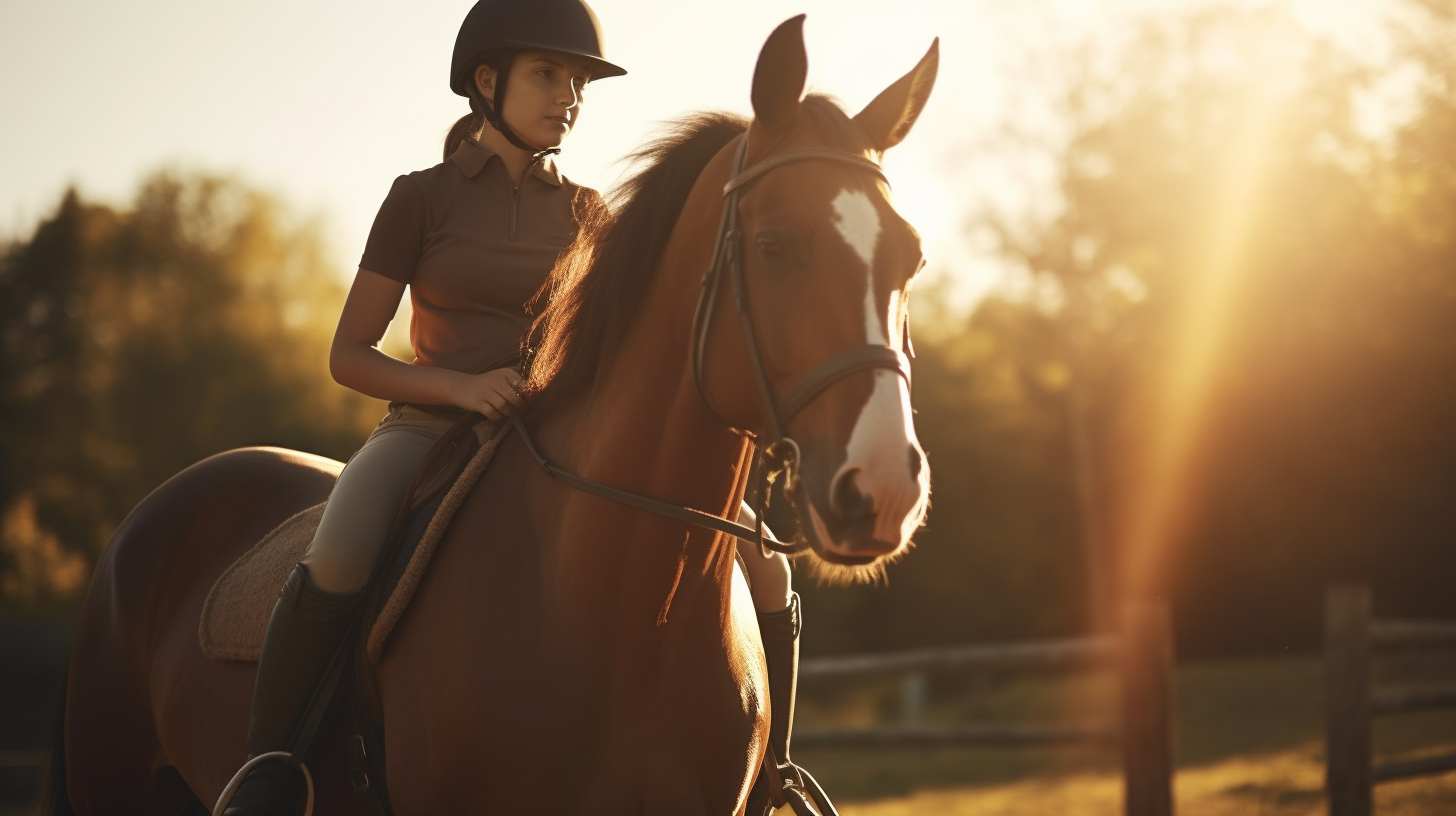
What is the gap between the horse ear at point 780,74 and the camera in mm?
2570

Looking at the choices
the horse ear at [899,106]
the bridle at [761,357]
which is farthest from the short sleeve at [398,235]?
the horse ear at [899,106]

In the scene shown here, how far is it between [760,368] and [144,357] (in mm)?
32553

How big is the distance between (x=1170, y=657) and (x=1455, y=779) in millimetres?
2561

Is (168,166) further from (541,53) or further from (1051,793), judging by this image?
(541,53)

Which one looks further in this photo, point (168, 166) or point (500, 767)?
point (168, 166)

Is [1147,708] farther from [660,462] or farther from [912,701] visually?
[912,701]

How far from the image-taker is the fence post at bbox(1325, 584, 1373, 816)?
7.27m

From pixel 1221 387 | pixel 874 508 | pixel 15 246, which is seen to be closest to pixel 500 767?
pixel 874 508

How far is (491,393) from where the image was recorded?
3.12 m

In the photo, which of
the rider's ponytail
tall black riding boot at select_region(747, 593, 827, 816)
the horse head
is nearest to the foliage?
the rider's ponytail

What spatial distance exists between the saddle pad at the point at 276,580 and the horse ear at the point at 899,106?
122cm

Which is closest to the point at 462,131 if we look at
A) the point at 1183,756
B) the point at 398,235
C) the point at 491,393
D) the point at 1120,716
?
the point at 398,235

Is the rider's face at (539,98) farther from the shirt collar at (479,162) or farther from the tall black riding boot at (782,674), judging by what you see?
the tall black riding boot at (782,674)

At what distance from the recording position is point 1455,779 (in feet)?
28.1
